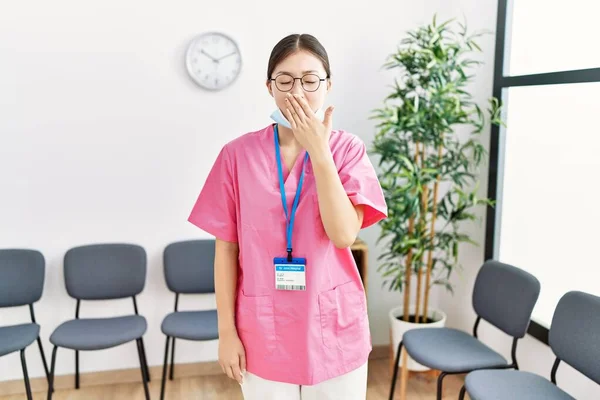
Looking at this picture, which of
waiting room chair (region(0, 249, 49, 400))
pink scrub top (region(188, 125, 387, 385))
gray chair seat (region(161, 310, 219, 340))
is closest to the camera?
pink scrub top (region(188, 125, 387, 385))

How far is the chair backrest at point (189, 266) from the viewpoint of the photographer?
9.19 ft

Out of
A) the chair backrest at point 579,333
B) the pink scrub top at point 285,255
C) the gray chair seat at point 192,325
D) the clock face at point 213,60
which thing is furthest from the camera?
the clock face at point 213,60

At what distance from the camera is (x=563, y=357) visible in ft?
6.31

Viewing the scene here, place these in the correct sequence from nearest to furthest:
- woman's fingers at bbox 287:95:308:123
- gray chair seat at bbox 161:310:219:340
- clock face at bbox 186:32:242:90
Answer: woman's fingers at bbox 287:95:308:123, gray chair seat at bbox 161:310:219:340, clock face at bbox 186:32:242:90

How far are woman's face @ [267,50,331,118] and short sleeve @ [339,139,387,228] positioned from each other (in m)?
0.18

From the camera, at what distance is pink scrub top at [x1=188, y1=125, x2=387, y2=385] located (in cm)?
121

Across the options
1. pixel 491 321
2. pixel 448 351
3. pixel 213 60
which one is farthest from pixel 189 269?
pixel 491 321

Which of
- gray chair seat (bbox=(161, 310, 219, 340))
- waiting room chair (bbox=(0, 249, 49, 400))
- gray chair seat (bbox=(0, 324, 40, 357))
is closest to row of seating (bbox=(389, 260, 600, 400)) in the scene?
gray chair seat (bbox=(161, 310, 219, 340))

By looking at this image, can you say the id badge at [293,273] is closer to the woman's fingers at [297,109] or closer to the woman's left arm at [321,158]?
the woman's left arm at [321,158]

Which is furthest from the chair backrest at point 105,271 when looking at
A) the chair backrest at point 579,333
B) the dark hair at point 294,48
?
the chair backrest at point 579,333

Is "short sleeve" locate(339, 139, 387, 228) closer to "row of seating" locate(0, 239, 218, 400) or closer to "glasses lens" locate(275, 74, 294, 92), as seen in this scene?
"glasses lens" locate(275, 74, 294, 92)

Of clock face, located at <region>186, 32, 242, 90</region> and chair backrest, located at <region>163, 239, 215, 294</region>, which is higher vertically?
clock face, located at <region>186, 32, 242, 90</region>

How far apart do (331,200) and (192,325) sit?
172 cm

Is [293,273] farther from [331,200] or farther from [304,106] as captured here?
[304,106]
